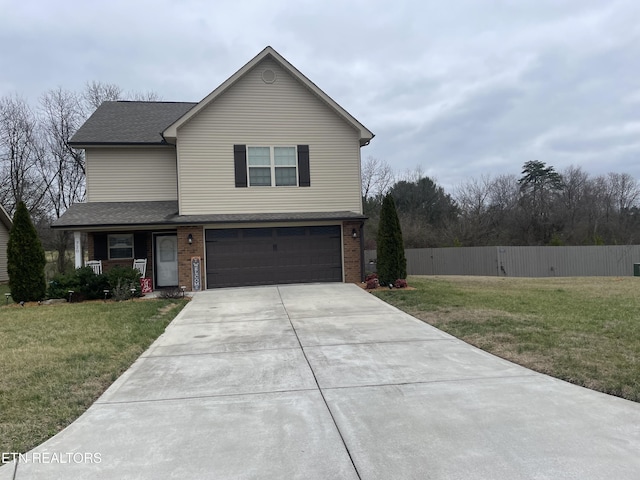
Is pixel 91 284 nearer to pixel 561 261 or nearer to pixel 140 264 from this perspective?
pixel 140 264

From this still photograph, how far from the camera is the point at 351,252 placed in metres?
15.3

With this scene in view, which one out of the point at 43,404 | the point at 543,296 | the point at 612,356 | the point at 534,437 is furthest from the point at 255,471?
the point at 543,296

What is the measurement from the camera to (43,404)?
4.63 metres

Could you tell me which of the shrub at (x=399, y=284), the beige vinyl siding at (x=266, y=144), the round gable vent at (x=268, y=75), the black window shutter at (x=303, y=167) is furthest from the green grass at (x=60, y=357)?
the round gable vent at (x=268, y=75)

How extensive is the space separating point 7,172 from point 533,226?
125 feet

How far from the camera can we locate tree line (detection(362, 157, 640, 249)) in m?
34.7

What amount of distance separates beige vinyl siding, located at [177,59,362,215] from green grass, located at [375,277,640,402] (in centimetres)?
448

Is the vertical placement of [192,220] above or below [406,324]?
above

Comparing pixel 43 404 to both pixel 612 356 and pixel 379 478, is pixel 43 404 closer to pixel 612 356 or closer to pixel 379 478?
pixel 379 478

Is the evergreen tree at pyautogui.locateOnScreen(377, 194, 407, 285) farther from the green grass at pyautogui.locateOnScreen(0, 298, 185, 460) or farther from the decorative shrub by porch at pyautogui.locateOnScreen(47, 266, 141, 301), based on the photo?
the decorative shrub by porch at pyautogui.locateOnScreen(47, 266, 141, 301)

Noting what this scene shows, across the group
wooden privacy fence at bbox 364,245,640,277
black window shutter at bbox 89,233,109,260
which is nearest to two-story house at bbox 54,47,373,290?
black window shutter at bbox 89,233,109,260

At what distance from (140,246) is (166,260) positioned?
99 cm

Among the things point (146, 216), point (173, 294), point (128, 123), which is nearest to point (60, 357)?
point (173, 294)

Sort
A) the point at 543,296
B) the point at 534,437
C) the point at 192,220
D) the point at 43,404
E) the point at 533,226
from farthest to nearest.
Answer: the point at 533,226 < the point at 192,220 < the point at 543,296 < the point at 43,404 < the point at 534,437
